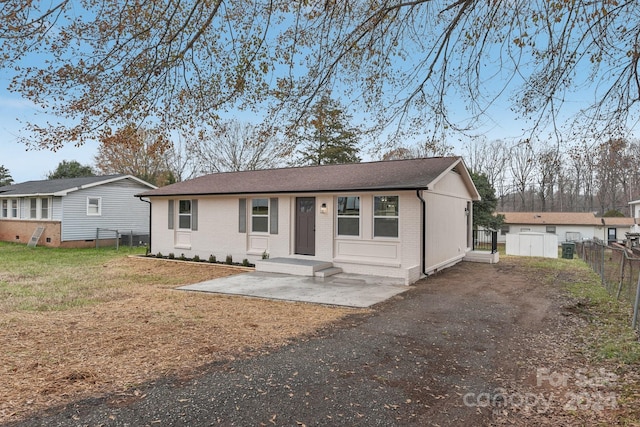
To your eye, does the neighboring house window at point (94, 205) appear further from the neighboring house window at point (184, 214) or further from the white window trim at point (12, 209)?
the neighboring house window at point (184, 214)

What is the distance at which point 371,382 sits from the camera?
4.02 m

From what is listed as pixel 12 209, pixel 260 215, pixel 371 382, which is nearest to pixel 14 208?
pixel 12 209

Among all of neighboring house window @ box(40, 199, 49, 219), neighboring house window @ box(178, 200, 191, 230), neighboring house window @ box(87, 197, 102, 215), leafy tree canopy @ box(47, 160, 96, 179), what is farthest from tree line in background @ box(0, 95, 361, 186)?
neighboring house window @ box(178, 200, 191, 230)

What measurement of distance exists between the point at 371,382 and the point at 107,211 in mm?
21326

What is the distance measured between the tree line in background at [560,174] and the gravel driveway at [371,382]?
110 inches

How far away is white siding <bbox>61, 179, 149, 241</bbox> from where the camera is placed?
19759mm

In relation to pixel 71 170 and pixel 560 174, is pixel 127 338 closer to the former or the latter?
pixel 560 174

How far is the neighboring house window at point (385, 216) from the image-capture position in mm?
10867

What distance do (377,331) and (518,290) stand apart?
5389 mm

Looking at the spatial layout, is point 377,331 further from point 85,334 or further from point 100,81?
point 100,81

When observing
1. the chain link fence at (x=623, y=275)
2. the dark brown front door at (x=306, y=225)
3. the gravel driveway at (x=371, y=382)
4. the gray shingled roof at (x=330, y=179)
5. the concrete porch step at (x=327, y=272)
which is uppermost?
the gray shingled roof at (x=330, y=179)

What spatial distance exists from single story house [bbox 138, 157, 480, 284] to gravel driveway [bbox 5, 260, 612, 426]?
4.12 meters

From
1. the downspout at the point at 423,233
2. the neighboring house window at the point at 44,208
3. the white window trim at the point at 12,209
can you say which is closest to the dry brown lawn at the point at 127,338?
the downspout at the point at 423,233

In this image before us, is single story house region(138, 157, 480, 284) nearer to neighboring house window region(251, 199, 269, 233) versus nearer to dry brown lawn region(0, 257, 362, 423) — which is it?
Result: neighboring house window region(251, 199, 269, 233)
